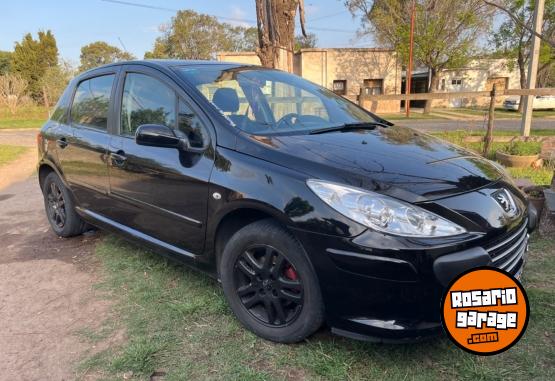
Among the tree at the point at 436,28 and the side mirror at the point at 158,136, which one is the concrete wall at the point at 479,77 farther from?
the side mirror at the point at 158,136

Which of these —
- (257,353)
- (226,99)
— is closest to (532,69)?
(226,99)

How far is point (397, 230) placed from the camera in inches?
81.2

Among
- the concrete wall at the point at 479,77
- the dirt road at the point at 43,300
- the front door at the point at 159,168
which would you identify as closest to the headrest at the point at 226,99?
the front door at the point at 159,168

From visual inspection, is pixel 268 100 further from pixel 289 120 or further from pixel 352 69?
pixel 352 69

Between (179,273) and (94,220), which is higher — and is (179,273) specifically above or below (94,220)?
below

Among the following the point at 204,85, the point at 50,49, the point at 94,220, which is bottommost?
the point at 94,220

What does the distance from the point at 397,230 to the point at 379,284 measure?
268 mm

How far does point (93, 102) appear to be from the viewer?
3947mm

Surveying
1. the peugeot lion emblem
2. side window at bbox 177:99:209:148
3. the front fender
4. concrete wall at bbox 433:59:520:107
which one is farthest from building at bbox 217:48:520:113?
the front fender

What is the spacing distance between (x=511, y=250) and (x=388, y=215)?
31.1 inches

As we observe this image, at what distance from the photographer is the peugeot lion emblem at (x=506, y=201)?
241 cm

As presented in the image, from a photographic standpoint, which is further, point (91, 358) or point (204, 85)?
point (204, 85)

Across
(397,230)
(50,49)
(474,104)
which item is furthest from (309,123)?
(50,49)

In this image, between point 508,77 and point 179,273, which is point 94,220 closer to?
point 179,273
